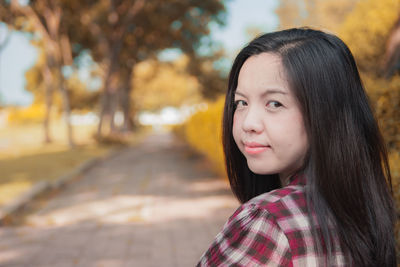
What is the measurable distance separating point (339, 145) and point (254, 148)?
0.75ft

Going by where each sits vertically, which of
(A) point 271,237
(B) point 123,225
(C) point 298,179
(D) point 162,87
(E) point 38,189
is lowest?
(B) point 123,225

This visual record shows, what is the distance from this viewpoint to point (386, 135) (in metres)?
3.32

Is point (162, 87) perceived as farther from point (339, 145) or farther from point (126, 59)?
point (339, 145)

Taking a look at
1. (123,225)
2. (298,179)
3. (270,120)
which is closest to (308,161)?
(298,179)

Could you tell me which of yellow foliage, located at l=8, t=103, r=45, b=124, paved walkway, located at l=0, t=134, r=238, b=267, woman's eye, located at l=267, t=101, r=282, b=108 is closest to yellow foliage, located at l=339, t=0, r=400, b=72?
paved walkway, located at l=0, t=134, r=238, b=267

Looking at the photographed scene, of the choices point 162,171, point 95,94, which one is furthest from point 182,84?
point 162,171

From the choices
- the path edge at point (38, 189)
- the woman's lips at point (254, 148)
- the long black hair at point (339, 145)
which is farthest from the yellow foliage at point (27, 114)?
the long black hair at point (339, 145)

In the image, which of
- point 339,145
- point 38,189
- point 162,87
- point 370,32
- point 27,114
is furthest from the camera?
point 162,87

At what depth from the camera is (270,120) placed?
1169 millimetres

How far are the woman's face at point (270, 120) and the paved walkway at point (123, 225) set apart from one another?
323 cm

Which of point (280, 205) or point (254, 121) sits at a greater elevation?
point (254, 121)

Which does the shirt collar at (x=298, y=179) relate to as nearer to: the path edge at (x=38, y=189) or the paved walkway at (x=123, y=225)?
the paved walkway at (x=123, y=225)

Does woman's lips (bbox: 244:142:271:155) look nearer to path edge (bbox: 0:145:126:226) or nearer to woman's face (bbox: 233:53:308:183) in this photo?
woman's face (bbox: 233:53:308:183)

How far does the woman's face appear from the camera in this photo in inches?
45.8
